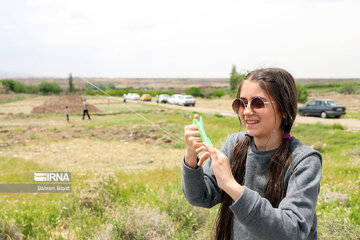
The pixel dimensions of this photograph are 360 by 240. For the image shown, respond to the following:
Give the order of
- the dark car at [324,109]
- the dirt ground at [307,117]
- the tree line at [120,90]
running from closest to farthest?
the tree line at [120,90] → the dirt ground at [307,117] → the dark car at [324,109]

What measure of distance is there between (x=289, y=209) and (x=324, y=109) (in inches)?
846

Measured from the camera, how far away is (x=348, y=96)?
159ft

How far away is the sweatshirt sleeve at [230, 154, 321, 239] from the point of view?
3.61ft

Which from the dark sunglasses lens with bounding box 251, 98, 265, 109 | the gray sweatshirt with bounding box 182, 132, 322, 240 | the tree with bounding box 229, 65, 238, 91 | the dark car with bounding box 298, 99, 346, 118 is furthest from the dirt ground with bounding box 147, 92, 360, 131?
the tree with bounding box 229, 65, 238, 91

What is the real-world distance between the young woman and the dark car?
823 inches

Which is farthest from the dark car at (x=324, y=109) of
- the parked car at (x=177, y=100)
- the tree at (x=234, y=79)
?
the tree at (x=234, y=79)

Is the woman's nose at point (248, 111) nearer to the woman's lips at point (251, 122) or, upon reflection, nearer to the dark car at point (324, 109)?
the woman's lips at point (251, 122)

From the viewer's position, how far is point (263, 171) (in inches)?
56.7

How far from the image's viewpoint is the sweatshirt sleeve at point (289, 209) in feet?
3.61

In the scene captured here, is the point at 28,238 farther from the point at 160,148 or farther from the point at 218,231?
the point at 160,148

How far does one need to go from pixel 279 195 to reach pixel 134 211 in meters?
1.88

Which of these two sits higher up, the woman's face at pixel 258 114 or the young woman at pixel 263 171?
the woman's face at pixel 258 114

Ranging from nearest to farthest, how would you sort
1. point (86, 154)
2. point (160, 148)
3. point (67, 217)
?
1. point (67, 217)
2. point (86, 154)
3. point (160, 148)

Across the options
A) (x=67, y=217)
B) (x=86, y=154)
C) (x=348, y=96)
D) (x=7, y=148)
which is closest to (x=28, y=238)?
(x=67, y=217)
